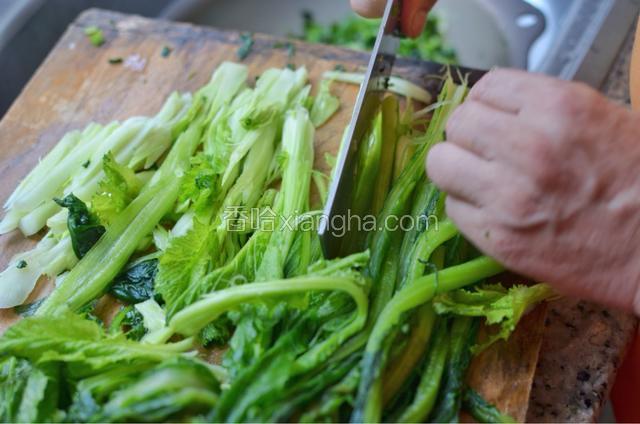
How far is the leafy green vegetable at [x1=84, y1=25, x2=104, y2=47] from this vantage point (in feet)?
9.20

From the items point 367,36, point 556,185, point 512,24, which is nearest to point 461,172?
point 556,185

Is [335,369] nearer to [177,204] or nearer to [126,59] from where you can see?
[177,204]

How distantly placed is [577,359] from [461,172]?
2.49 feet

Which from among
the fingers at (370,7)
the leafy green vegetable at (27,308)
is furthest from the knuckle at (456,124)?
the leafy green vegetable at (27,308)

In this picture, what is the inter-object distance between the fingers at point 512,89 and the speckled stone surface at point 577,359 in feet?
2.50

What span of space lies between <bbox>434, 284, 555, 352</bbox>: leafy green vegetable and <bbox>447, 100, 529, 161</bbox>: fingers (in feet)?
1.37

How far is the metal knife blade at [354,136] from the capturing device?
5.85ft

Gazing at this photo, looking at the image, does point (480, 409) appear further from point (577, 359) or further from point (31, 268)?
point (31, 268)

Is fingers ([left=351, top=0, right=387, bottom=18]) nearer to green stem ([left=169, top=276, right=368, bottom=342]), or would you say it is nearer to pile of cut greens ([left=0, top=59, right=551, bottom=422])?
pile of cut greens ([left=0, top=59, right=551, bottom=422])

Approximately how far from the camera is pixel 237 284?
1.82 metres

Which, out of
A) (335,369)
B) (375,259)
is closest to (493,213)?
(375,259)

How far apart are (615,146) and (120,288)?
1.46 metres

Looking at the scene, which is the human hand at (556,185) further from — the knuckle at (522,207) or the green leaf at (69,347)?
the green leaf at (69,347)

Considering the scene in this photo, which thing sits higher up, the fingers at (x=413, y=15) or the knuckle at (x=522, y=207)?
the fingers at (x=413, y=15)
